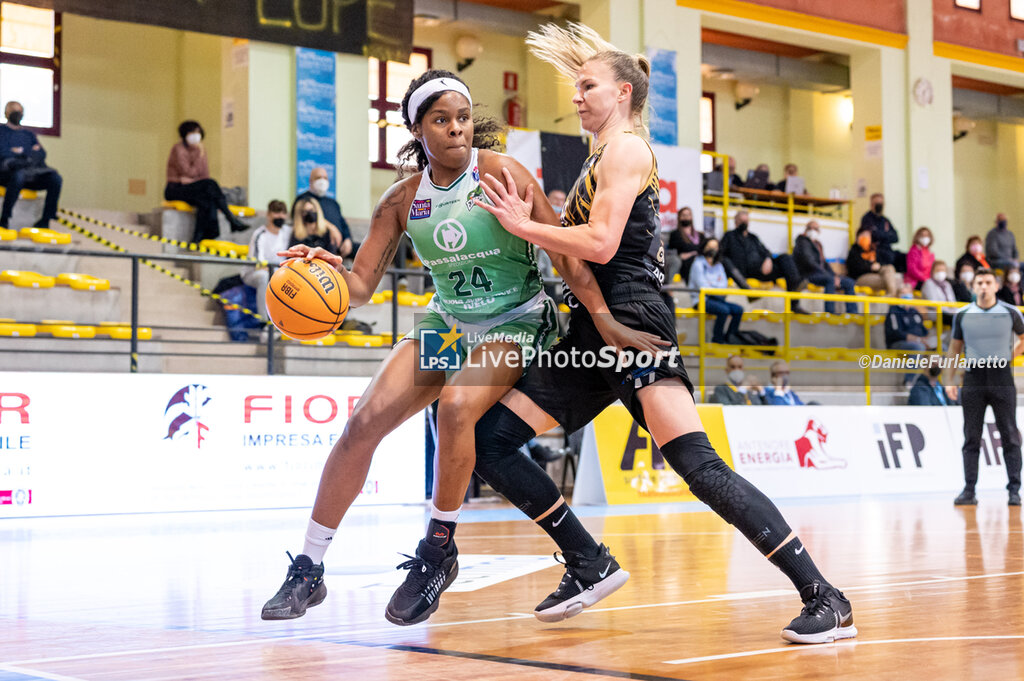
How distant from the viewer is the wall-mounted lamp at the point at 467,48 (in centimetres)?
2114

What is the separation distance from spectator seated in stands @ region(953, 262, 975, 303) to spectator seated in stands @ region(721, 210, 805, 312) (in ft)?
10.3

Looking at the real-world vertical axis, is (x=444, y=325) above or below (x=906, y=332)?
below

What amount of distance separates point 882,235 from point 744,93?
587 cm

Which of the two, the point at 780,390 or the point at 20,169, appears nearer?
the point at 20,169

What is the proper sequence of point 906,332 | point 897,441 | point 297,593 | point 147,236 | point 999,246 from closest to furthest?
point 297,593
point 897,441
point 147,236
point 906,332
point 999,246

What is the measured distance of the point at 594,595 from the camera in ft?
14.0

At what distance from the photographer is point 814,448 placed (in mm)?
12391

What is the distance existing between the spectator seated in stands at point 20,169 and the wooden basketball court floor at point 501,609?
5.53m

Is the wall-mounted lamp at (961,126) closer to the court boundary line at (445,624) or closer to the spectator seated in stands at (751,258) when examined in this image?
the spectator seated in stands at (751,258)

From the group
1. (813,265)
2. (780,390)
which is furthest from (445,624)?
(813,265)

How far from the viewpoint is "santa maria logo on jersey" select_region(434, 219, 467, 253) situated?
420cm

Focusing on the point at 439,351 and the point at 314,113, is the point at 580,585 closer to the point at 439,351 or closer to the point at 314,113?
the point at 439,351

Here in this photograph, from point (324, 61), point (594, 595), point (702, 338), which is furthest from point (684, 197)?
point (594, 595)

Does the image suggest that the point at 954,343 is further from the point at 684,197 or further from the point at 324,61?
the point at 324,61
